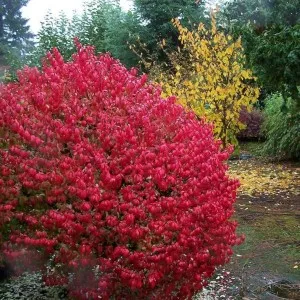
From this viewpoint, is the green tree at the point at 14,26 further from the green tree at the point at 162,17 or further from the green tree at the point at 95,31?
the green tree at the point at 162,17

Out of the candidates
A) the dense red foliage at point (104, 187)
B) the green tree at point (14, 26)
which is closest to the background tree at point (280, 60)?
the dense red foliage at point (104, 187)

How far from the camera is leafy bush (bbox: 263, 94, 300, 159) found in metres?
13.8

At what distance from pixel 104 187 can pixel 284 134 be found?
447 inches

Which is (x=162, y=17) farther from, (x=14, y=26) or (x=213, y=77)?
(x=14, y=26)

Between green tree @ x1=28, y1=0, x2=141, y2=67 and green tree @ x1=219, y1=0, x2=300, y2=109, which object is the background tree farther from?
green tree @ x1=28, y1=0, x2=141, y2=67

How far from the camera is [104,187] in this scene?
3715 mm

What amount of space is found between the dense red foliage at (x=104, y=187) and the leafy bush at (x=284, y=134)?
32.6ft

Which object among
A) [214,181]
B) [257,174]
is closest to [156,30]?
[257,174]

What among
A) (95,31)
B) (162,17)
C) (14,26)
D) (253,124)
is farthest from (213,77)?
(14,26)

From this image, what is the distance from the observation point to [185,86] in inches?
548

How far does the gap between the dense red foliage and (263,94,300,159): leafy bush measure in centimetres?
992

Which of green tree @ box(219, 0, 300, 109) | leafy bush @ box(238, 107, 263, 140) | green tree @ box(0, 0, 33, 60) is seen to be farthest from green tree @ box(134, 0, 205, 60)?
green tree @ box(0, 0, 33, 60)

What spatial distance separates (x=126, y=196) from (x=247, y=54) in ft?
24.1

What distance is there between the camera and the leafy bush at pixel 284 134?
13800 millimetres
